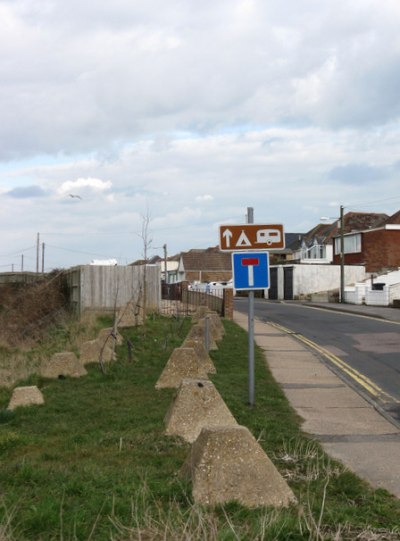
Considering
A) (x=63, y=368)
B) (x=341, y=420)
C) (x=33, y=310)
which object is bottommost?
(x=341, y=420)

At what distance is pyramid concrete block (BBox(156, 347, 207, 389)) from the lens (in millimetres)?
10773

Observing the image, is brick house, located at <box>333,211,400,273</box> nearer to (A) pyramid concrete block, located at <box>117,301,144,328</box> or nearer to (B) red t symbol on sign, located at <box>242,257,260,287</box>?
(A) pyramid concrete block, located at <box>117,301,144,328</box>

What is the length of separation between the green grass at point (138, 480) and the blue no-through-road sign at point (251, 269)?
1.75m

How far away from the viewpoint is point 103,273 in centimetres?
2848

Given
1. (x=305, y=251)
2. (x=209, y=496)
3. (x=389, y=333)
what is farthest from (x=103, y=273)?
(x=305, y=251)

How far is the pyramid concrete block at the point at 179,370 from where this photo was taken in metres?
10.8

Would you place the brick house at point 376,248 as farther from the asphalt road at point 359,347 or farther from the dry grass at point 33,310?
the dry grass at point 33,310

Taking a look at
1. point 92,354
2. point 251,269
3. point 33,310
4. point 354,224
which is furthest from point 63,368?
point 354,224

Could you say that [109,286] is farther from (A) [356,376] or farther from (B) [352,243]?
(B) [352,243]

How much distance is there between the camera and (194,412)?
24.3ft

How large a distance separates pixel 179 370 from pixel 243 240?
7.91 ft

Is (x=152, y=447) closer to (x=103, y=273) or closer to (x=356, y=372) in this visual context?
(x=356, y=372)

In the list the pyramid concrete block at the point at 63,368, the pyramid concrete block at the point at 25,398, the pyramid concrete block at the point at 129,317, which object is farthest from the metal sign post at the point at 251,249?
the pyramid concrete block at the point at 129,317

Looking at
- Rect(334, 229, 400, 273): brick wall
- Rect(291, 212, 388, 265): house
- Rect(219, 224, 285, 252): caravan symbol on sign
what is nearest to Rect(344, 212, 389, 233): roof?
Rect(291, 212, 388, 265): house
